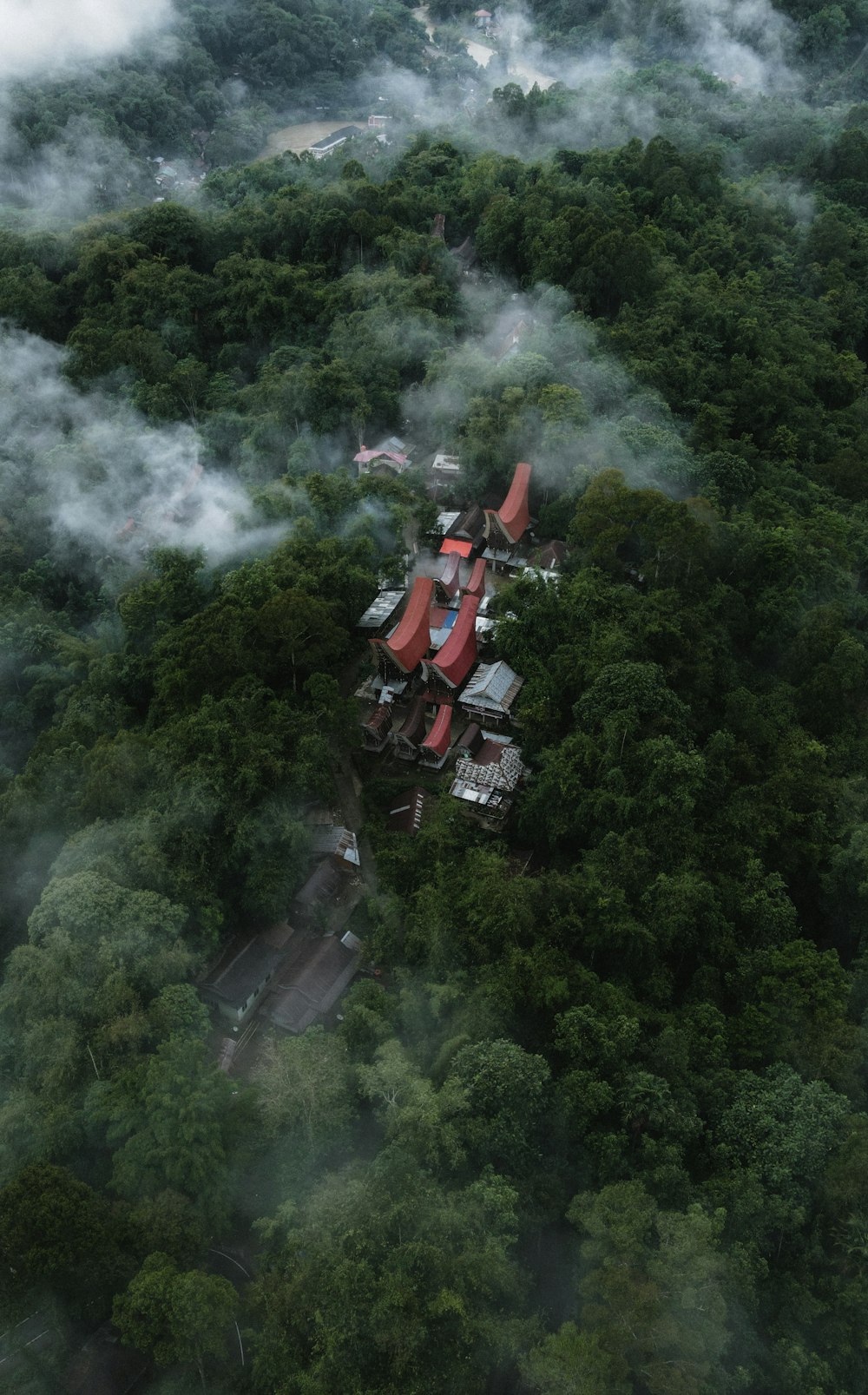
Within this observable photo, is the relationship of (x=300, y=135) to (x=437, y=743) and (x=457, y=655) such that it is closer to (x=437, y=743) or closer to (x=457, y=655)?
(x=457, y=655)

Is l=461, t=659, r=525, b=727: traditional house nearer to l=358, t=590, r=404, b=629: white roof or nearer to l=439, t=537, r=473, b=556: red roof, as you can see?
l=358, t=590, r=404, b=629: white roof

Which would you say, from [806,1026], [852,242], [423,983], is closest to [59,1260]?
[423,983]

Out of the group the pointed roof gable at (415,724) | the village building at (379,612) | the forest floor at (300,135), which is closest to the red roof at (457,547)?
the village building at (379,612)

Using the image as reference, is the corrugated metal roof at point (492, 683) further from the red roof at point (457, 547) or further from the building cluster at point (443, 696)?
the red roof at point (457, 547)

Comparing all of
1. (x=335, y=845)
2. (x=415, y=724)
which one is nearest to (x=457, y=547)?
(x=415, y=724)

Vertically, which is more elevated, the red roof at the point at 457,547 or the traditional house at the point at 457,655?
the red roof at the point at 457,547

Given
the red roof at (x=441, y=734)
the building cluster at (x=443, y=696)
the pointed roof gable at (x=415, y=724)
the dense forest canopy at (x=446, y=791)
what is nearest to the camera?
the dense forest canopy at (x=446, y=791)
